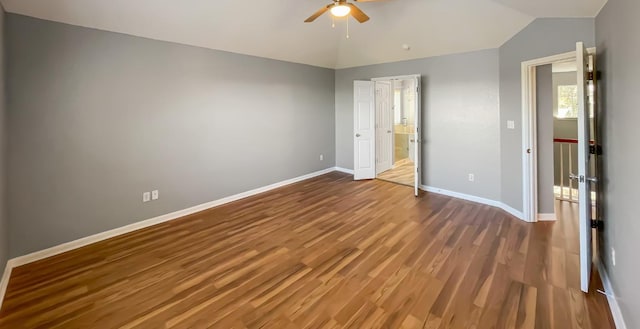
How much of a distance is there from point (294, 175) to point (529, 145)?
405cm

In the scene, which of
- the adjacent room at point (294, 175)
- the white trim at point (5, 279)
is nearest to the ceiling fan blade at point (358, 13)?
the adjacent room at point (294, 175)

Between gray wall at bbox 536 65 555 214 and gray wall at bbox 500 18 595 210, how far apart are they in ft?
0.68

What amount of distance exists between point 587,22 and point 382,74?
3.42 meters

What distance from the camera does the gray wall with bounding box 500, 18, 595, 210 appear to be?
3.10 meters

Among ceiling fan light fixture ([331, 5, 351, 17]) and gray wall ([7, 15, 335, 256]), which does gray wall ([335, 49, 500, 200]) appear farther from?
gray wall ([7, 15, 335, 256])

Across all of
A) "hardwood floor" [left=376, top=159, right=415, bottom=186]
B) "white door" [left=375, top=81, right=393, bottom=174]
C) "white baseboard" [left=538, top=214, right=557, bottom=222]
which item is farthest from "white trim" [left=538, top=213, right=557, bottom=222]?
"white door" [left=375, top=81, right=393, bottom=174]

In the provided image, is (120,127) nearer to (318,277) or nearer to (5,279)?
(5,279)

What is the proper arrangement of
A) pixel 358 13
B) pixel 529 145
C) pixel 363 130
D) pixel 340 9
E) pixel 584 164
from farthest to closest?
pixel 363 130 → pixel 529 145 → pixel 358 13 → pixel 340 9 → pixel 584 164

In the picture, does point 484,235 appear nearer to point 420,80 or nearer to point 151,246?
point 420,80

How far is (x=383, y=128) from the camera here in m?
6.96

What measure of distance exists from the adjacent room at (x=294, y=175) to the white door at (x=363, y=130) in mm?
160

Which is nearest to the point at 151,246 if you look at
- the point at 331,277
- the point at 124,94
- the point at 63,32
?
the point at 124,94

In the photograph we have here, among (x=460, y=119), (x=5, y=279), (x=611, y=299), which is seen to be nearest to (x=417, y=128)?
(x=460, y=119)

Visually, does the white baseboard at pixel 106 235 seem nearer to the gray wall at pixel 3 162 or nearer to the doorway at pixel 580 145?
the gray wall at pixel 3 162
